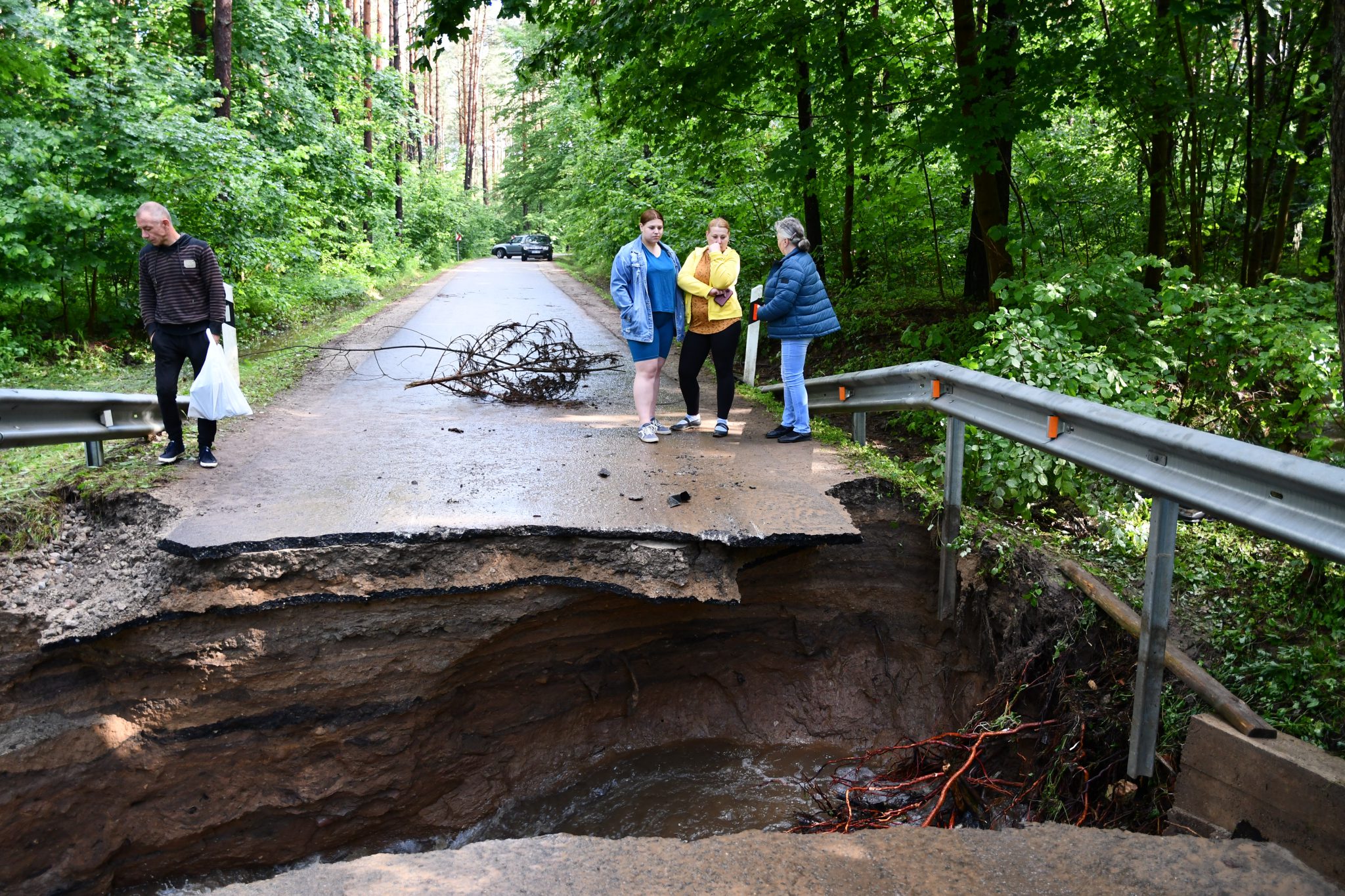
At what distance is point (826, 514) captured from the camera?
213 inches

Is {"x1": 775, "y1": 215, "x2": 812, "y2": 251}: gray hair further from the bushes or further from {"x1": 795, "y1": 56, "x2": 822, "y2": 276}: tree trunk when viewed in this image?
{"x1": 795, "y1": 56, "x2": 822, "y2": 276}: tree trunk

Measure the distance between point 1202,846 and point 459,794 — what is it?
4.03 meters

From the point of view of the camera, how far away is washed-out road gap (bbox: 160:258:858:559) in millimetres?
5098

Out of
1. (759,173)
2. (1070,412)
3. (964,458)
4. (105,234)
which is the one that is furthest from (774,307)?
(105,234)

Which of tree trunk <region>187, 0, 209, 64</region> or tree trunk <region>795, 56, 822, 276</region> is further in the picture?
tree trunk <region>187, 0, 209, 64</region>

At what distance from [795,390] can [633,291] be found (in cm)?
154

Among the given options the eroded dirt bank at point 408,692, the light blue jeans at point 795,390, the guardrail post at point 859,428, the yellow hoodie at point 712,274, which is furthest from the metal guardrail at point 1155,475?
the yellow hoodie at point 712,274

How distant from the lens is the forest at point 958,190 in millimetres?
5484

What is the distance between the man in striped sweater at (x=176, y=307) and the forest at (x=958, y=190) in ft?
7.07

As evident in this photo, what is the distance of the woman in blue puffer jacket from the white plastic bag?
12.9ft

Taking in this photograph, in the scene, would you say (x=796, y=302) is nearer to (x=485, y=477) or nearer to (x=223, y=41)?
(x=485, y=477)

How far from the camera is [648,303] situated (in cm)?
726

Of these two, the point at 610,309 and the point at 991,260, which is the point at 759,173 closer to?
the point at 991,260

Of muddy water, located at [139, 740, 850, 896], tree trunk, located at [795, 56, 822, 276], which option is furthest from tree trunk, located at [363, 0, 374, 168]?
muddy water, located at [139, 740, 850, 896]
